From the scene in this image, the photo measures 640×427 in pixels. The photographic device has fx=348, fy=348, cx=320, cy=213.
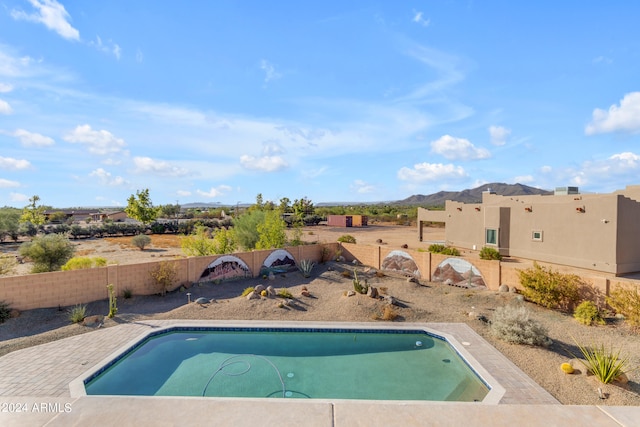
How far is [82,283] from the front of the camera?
13734 millimetres

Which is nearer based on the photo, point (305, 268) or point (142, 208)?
point (305, 268)

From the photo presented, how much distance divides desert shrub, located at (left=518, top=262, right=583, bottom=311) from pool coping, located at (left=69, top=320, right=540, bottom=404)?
4208mm

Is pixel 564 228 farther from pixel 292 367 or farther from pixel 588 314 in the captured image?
pixel 292 367

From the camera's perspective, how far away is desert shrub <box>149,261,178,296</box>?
1545cm

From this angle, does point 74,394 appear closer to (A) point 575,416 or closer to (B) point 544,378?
(A) point 575,416

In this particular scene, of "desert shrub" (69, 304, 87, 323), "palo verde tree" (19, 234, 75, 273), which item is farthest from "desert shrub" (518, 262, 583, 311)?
"palo verde tree" (19, 234, 75, 273)

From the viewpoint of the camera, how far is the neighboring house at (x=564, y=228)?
18.4m

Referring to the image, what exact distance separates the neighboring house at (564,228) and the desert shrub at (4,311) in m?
26.7

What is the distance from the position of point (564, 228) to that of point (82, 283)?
25038mm

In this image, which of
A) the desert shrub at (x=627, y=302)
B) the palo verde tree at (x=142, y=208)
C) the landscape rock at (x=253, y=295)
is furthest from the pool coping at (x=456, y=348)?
the palo verde tree at (x=142, y=208)

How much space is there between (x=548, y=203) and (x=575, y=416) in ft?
62.5

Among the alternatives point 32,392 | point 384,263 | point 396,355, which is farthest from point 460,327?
point 32,392

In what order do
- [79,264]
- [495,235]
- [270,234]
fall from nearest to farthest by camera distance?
[79,264] < [270,234] < [495,235]

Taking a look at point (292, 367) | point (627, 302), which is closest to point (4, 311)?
point (292, 367)
